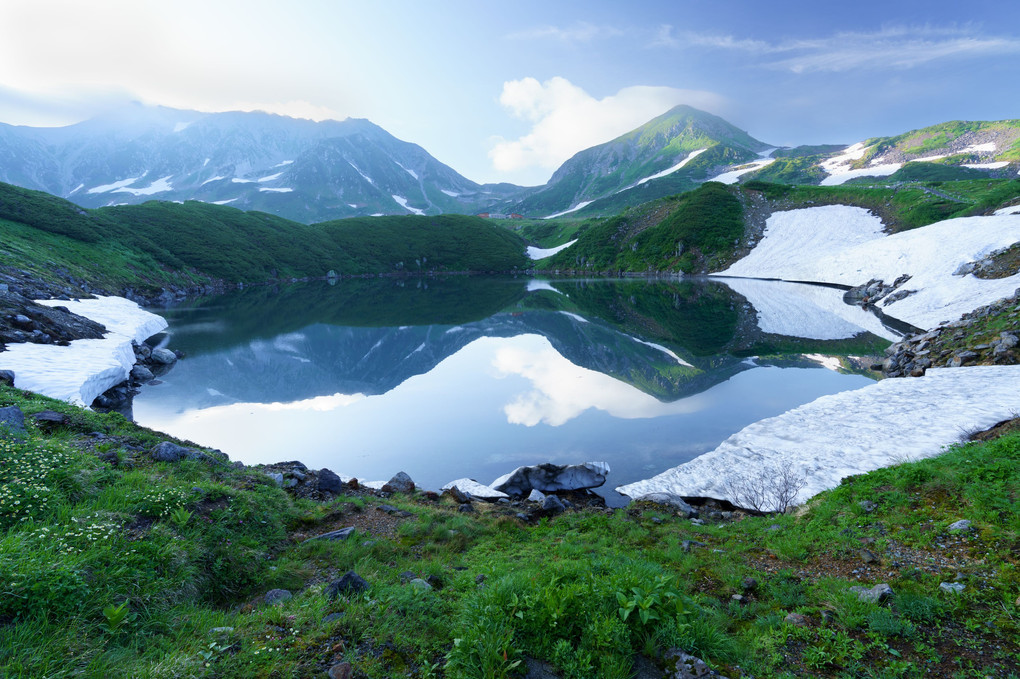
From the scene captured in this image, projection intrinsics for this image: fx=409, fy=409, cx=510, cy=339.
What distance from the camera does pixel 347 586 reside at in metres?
7.35

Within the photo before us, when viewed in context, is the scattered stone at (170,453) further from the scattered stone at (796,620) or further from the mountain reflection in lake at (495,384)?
the scattered stone at (796,620)

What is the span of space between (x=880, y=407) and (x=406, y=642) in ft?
74.3

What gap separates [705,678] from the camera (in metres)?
5.16

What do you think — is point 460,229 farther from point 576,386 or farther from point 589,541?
point 589,541

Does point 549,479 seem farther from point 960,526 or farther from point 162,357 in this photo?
point 162,357

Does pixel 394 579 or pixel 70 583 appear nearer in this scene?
pixel 70 583

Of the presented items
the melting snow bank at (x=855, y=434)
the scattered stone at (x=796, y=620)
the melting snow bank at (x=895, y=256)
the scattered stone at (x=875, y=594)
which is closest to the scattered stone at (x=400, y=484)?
the melting snow bank at (x=855, y=434)

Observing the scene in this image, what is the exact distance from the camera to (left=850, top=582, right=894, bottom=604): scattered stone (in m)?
6.93

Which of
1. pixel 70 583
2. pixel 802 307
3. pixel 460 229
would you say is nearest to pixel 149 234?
pixel 460 229

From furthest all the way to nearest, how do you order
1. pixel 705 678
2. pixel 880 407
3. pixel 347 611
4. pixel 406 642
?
pixel 880 407 → pixel 347 611 → pixel 406 642 → pixel 705 678

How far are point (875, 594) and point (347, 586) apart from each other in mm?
9192

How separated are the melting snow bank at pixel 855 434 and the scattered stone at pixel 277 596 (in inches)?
450

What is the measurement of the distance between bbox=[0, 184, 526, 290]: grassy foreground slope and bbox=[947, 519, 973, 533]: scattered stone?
259ft

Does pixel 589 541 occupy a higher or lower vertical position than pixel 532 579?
lower
